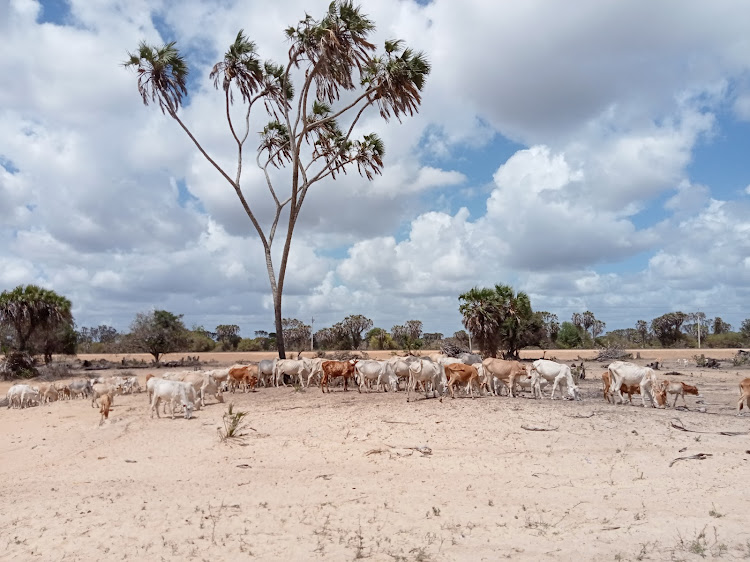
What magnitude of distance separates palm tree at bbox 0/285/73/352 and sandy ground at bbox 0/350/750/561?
2471 cm

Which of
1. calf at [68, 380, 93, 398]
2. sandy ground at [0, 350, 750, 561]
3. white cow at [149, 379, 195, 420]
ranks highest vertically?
white cow at [149, 379, 195, 420]

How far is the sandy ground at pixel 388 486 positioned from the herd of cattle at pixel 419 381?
1.12m

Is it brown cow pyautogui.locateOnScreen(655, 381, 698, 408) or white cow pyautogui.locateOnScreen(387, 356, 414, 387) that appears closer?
brown cow pyautogui.locateOnScreen(655, 381, 698, 408)

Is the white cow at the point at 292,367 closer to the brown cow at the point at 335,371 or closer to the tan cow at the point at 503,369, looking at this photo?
the brown cow at the point at 335,371

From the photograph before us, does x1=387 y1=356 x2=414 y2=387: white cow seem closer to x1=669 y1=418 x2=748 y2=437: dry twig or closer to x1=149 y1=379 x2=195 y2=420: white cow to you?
x1=149 y1=379 x2=195 y2=420: white cow

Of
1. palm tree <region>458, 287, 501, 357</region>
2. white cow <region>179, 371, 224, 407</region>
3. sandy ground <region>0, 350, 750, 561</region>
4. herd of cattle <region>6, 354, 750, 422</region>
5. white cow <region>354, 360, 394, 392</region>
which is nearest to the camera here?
sandy ground <region>0, 350, 750, 561</region>

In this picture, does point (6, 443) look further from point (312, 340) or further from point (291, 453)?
point (312, 340)

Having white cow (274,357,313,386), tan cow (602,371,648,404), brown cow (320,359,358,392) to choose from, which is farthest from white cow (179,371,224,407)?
tan cow (602,371,648,404)

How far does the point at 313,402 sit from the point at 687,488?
11.1 metres

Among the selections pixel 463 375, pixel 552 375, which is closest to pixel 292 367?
pixel 463 375

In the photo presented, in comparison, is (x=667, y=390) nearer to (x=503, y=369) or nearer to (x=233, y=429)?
(x=503, y=369)

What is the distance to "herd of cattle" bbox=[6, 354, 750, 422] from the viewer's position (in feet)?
58.4

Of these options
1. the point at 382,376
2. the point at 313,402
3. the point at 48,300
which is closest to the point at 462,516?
the point at 313,402

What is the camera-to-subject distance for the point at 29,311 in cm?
3928
